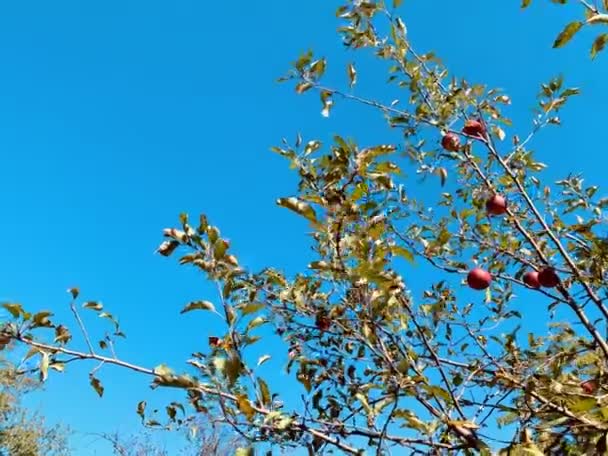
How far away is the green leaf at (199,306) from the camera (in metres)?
1.51

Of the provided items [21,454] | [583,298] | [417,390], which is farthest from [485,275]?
[21,454]

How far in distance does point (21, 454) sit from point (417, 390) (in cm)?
1967

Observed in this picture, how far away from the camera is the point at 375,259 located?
4.98 feet

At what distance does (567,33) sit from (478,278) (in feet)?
5.23

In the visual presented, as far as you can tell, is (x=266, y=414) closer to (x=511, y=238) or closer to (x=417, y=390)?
(x=417, y=390)

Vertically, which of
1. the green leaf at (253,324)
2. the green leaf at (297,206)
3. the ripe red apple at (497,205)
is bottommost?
the green leaf at (253,324)

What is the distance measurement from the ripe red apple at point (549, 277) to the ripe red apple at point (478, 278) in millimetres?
272

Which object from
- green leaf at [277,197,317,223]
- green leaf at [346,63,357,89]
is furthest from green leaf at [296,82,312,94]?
green leaf at [277,197,317,223]

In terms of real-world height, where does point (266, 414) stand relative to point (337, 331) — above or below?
below

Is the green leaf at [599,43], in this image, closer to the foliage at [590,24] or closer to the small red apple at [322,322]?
the foliage at [590,24]

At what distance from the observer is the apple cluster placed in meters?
2.60

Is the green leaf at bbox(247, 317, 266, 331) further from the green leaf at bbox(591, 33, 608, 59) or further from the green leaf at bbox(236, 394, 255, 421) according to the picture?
the green leaf at bbox(591, 33, 608, 59)

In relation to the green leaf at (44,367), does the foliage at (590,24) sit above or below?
above

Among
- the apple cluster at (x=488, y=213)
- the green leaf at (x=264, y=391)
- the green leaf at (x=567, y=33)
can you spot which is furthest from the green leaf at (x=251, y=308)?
the apple cluster at (x=488, y=213)
